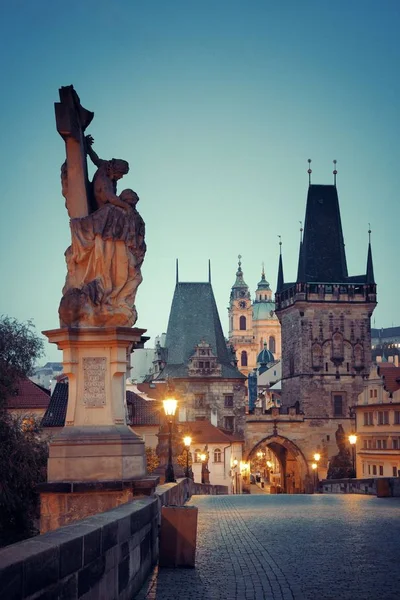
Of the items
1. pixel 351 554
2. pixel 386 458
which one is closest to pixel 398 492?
pixel 351 554

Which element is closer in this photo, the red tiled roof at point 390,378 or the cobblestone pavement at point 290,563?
the cobblestone pavement at point 290,563

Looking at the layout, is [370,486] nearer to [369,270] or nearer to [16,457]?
[16,457]

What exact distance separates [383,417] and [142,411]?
21.5 meters

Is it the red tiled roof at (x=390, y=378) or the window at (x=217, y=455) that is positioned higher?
the red tiled roof at (x=390, y=378)

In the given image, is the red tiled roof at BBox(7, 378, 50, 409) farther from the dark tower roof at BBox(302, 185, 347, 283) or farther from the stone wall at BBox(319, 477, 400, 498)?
the dark tower roof at BBox(302, 185, 347, 283)

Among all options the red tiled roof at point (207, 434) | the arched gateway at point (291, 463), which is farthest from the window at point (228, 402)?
the red tiled roof at point (207, 434)

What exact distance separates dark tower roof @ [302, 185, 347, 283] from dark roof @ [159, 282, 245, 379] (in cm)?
1063

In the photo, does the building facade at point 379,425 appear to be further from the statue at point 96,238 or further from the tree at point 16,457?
the statue at point 96,238

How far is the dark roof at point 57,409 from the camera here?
1852 inches

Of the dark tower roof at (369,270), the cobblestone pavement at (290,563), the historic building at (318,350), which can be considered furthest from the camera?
the dark tower roof at (369,270)

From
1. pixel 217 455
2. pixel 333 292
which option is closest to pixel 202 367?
pixel 217 455

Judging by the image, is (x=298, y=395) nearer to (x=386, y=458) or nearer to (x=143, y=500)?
(x=386, y=458)

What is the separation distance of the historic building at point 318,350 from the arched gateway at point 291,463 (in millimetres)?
93

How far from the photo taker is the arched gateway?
84688 mm
